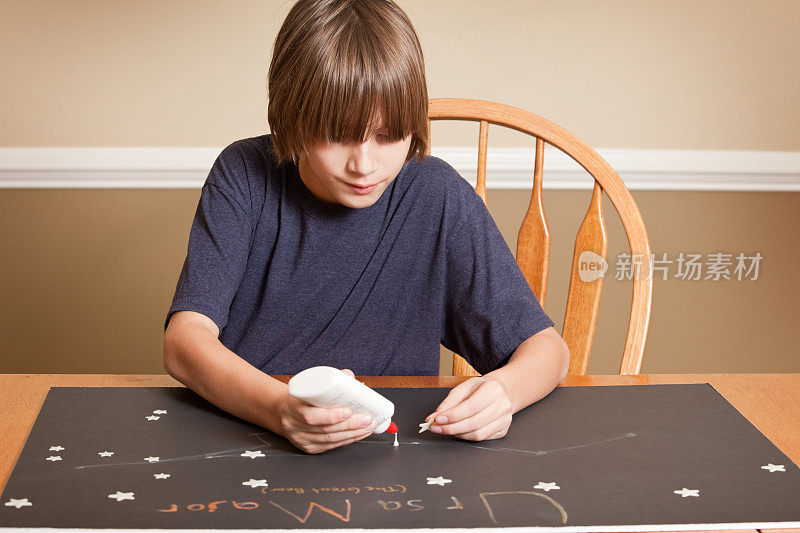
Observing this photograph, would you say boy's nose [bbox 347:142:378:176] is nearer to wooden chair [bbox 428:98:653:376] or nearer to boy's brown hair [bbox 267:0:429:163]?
boy's brown hair [bbox 267:0:429:163]

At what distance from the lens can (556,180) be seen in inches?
68.4

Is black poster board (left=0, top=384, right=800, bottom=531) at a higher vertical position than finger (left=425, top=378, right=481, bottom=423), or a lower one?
lower

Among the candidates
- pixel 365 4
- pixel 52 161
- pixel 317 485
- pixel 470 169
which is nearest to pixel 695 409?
pixel 317 485

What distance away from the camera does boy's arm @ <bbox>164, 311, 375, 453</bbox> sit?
26.5 inches

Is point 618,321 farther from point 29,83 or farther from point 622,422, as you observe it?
point 29,83

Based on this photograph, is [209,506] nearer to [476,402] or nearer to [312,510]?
[312,510]

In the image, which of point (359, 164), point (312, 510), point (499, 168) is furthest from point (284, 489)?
point (499, 168)

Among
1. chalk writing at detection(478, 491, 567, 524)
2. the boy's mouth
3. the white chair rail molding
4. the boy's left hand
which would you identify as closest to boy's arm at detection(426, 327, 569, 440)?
the boy's left hand

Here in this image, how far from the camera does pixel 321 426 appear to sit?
671mm

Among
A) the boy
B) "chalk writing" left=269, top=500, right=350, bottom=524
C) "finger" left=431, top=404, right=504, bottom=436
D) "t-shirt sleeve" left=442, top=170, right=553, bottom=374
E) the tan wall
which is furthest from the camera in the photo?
the tan wall

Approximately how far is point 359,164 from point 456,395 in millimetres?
266

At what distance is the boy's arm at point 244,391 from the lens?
0.67m

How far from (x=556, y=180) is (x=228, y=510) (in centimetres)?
128

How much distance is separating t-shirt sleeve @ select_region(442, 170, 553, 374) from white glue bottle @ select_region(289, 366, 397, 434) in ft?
1.02
